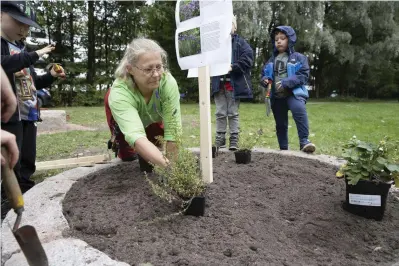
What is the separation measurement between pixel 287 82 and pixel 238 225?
7.64 feet

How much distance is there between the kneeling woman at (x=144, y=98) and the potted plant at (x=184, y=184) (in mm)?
150

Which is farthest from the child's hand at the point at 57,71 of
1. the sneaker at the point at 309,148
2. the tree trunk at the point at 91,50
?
the tree trunk at the point at 91,50

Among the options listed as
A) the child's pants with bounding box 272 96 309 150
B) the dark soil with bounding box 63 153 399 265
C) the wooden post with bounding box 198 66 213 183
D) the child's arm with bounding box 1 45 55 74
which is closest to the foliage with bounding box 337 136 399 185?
the dark soil with bounding box 63 153 399 265

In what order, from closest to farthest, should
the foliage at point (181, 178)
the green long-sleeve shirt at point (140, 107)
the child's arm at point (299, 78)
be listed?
the foliage at point (181, 178)
the green long-sleeve shirt at point (140, 107)
the child's arm at point (299, 78)

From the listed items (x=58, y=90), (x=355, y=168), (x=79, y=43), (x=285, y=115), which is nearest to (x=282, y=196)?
(x=355, y=168)

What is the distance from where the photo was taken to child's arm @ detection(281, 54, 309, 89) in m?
3.90

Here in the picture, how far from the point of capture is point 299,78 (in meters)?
3.94

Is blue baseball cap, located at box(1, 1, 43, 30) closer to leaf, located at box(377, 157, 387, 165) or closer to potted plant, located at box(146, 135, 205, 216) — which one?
potted plant, located at box(146, 135, 205, 216)

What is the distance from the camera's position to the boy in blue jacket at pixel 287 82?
3.94 metres

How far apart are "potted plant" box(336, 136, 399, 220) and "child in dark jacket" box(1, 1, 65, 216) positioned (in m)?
2.36

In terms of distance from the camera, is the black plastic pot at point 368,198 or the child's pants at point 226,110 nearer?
the black plastic pot at point 368,198

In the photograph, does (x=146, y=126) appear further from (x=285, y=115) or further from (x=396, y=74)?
(x=396, y=74)

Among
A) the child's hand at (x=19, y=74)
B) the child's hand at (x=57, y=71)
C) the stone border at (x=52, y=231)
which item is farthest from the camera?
the child's hand at (x=57, y=71)

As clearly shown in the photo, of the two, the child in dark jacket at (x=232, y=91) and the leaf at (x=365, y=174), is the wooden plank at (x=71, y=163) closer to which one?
the child in dark jacket at (x=232, y=91)
